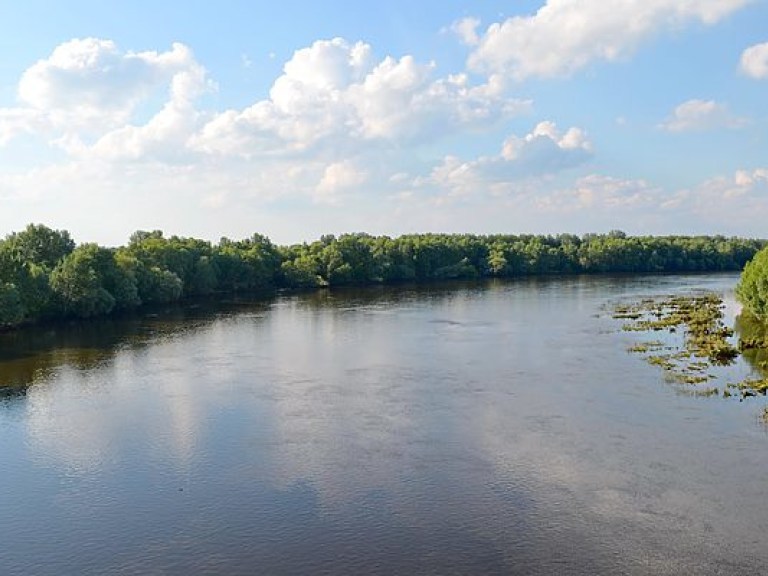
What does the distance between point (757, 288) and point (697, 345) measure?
10744 mm

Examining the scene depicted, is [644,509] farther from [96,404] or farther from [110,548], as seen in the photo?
[96,404]

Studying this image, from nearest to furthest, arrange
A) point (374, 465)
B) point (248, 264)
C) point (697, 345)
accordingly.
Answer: point (374, 465) → point (697, 345) → point (248, 264)

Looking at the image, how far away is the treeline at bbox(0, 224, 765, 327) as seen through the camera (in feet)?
274

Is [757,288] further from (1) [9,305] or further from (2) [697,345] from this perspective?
(1) [9,305]

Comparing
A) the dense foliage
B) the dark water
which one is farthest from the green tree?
the dense foliage

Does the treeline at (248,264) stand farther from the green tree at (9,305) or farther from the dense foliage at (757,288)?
the dense foliage at (757,288)

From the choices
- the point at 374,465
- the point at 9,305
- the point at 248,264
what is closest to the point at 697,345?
the point at 374,465

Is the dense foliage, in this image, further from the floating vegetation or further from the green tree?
the green tree

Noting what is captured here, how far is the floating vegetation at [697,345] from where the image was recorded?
4475cm

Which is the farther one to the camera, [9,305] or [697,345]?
[9,305]

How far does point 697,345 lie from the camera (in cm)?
5872

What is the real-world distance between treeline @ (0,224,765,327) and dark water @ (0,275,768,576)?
82.4 feet

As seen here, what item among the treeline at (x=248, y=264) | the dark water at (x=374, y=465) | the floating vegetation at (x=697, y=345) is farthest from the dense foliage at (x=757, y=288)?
the treeline at (x=248, y=264)

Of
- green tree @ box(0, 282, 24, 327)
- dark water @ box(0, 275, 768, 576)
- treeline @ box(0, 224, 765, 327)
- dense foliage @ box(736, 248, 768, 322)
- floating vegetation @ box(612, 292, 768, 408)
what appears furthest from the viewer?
treeline @ box(0, 224, 765, 327)
